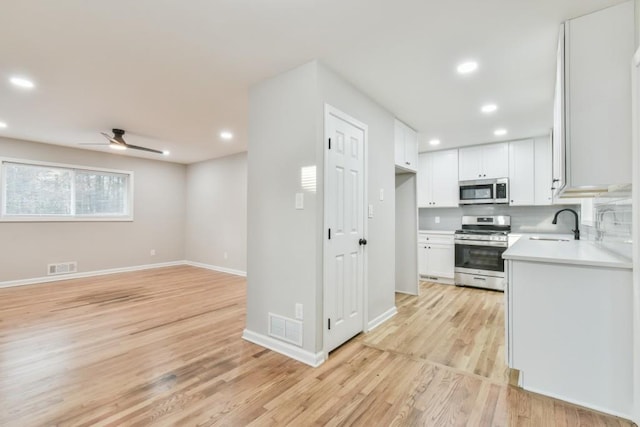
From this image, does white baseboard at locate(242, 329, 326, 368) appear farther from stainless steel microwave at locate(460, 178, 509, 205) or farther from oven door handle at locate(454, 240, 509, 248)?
stainless steel microwave at locate(460, 178, 509, 205)

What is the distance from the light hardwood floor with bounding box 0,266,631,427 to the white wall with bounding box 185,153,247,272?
8.36 feet

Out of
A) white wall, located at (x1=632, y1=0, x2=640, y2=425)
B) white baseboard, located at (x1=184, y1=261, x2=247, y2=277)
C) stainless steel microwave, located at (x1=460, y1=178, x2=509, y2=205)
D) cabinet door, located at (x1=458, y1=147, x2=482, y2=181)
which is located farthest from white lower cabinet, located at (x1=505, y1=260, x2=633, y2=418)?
white baseboard, located at (x1=184, y1=261, x2=247, y2=277)

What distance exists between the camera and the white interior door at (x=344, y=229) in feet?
8.42

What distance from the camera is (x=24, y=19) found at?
1977 millimetres

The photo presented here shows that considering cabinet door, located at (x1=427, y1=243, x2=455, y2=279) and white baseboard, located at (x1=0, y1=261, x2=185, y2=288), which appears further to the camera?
cabinet door, located at (x1=427, y1=243, x2=455, y2=279)

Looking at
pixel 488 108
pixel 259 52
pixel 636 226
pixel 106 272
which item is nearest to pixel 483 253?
pixel 488 108

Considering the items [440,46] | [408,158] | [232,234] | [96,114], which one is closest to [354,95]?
[440,46]

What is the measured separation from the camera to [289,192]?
261 centimetres

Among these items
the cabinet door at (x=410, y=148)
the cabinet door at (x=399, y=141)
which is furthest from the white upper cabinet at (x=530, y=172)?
the cabinet door at (x=399, y=141)

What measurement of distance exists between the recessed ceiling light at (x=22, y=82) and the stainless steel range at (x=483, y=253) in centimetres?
595

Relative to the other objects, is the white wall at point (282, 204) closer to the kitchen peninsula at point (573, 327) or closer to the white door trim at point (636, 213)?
the kitchen peninsula at point (573, 327)

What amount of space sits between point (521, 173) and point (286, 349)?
4.66 meters

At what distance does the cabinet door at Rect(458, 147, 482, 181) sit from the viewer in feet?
17.1

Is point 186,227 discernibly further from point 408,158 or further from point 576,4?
point 576,4
